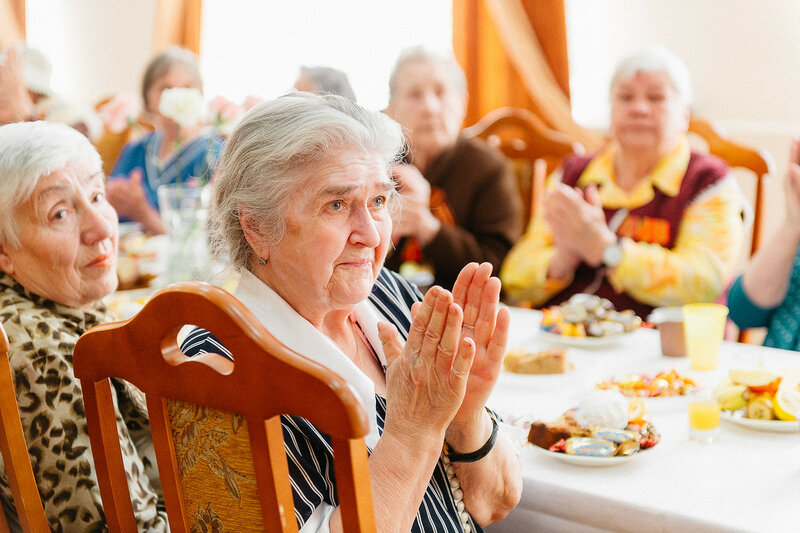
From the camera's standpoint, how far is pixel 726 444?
1.31m

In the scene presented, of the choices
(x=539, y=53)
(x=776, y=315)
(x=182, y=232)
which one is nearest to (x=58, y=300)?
(x=182, y=232)

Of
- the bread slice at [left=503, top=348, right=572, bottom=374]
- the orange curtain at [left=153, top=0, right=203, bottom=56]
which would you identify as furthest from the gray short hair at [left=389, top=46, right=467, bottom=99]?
the orange curtain at [left=153, top=0, right=203, bottom=56]

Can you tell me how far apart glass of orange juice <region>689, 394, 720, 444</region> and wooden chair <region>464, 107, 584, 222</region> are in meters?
1.81

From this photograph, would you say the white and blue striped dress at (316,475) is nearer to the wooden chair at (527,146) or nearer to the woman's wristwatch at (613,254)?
the woman's wristwatch at (613,254)

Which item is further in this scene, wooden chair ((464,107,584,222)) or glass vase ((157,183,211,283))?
wooden chair ((464,107,584,222))

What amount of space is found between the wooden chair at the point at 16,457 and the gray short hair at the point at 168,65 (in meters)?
2.64

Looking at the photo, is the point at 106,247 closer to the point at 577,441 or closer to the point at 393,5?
the point at 577,441

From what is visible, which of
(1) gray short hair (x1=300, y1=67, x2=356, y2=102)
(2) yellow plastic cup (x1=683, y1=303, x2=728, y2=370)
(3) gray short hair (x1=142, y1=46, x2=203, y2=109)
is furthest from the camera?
(3) gray short hair (x1=142, y1=46, x2=203, y2=109)

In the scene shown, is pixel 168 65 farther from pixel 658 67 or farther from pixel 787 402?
pixel 787 402

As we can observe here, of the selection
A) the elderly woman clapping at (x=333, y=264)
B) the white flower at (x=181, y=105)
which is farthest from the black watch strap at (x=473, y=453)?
the white flower at (x=181, y=105)

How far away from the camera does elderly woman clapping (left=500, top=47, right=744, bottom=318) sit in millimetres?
2340

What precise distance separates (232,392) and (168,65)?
304 centimetres

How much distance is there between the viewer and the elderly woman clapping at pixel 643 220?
92.1 inches

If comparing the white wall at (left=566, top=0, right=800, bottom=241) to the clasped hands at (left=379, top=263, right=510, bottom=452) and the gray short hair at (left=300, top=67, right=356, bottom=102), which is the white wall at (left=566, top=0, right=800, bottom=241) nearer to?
the gray short hair at (left=300, top=67, right=356, bottom=102)
